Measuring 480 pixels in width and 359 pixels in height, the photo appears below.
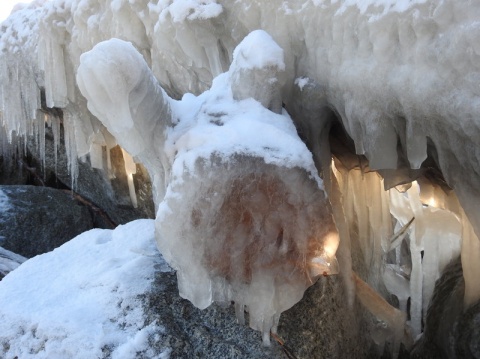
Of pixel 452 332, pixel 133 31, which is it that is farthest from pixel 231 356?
pixel 133 31

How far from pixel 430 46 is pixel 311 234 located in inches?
41.4

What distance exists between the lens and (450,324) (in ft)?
12.4

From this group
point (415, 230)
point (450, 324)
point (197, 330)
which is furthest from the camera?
point (415, 230)

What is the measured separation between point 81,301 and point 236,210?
99cm

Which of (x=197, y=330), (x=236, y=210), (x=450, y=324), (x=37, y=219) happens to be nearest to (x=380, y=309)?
(x=450, y=324)

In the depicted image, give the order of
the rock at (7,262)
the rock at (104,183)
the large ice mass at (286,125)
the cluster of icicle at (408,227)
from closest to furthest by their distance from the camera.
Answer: the large ice mass at (286,125), the cluster of icicle at (408,227), the rock at (7,262), the rock at (104,183)

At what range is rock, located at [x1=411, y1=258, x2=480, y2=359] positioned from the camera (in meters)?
3.54

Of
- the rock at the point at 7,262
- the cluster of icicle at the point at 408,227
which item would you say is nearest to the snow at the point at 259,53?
the cluster of icicle at the point at 408,227

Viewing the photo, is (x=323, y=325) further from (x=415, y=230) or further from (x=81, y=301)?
(x=415, y=230)

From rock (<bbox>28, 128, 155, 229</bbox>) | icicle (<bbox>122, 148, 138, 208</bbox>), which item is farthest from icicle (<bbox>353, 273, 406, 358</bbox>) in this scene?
rock (<bbox>28, 128, 155, 229</bbox>)

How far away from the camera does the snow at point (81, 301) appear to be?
7.70ft

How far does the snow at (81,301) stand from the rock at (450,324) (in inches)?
90.7

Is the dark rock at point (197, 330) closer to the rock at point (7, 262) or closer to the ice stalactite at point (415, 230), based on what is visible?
the ice stalactite at point (415, 230)

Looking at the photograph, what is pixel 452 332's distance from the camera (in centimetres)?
371
